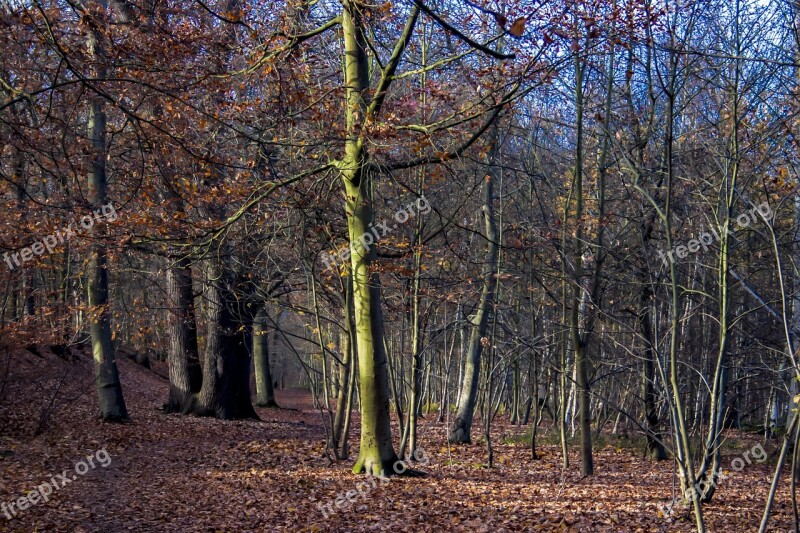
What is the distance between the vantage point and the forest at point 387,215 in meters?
6.82

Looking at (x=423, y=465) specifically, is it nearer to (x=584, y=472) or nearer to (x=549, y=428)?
(x=584, y=472)

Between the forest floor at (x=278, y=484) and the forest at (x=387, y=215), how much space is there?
0.06m

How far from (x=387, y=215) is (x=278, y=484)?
4.79m

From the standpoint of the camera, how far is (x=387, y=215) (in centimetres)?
1166

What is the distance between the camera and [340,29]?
31.0 feet

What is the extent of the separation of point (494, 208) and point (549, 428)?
755 centimetres

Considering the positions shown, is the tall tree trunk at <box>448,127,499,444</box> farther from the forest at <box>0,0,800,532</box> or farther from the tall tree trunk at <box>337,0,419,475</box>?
the tall tree trunk at <box>337,0,419,475</box>

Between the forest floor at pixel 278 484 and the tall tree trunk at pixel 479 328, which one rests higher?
the tall tree trunk at pixel 479 328

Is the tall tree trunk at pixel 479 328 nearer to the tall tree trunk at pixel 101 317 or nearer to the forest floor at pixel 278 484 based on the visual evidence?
the forest floor at pixel 278 484

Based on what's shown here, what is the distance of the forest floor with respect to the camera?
698 centimetres

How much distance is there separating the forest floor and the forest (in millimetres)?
65

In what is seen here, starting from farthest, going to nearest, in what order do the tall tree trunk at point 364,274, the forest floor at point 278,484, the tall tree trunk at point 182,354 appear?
the tall tree trunk at point 182,354, the tall tree trunk at point 364,274, the forest floor at point 278,484

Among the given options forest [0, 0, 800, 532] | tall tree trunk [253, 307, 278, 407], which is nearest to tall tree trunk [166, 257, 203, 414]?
forest [0, 0, 800, 532]

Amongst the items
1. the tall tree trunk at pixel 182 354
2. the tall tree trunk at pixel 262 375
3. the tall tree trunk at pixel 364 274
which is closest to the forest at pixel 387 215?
the tall tree trunk at pixel 364 274
